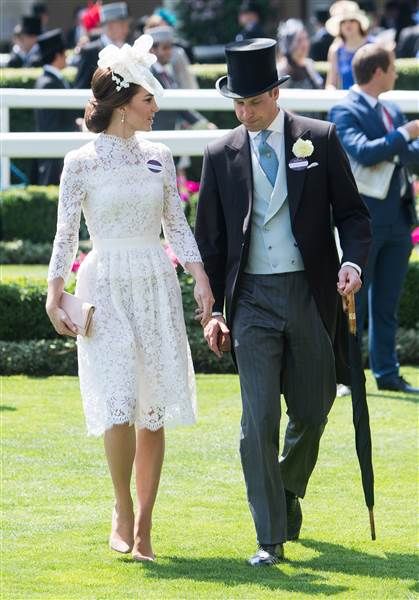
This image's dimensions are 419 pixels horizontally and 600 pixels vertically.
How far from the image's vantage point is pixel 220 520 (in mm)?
6375

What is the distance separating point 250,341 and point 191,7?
28921mm

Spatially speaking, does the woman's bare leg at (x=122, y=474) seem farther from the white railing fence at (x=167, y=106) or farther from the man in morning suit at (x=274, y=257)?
the white railing fence at (x=167, y=106)

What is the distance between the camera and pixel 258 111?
5.80 m

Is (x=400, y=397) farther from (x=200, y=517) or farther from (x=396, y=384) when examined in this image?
(x=200, y=517)

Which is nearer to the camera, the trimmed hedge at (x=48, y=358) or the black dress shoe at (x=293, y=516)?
the black dress shoe at (x=293, y=516)

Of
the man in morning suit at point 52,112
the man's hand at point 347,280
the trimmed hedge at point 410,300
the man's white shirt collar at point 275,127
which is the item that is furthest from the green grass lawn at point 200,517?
the man in morning suit at point 52,112

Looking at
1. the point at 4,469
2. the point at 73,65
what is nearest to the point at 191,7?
the point at 73,65

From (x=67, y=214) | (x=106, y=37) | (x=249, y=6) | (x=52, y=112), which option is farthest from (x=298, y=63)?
(x=249, y=6)

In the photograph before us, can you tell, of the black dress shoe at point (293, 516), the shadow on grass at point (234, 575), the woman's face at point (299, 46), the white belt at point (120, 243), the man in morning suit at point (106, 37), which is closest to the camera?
the shadow on grass at point (234, 575)

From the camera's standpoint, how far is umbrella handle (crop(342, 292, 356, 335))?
19.0ft

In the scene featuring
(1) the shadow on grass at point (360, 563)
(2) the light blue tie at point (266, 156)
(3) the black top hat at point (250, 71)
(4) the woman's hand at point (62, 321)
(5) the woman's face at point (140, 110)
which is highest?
(3) the black top hat at point (250, 71)

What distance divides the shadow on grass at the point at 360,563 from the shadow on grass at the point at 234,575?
5.6 inches

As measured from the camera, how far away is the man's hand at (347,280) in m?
5.69

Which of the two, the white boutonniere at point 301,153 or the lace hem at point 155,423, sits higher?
the white boutonniere at point 301,153
